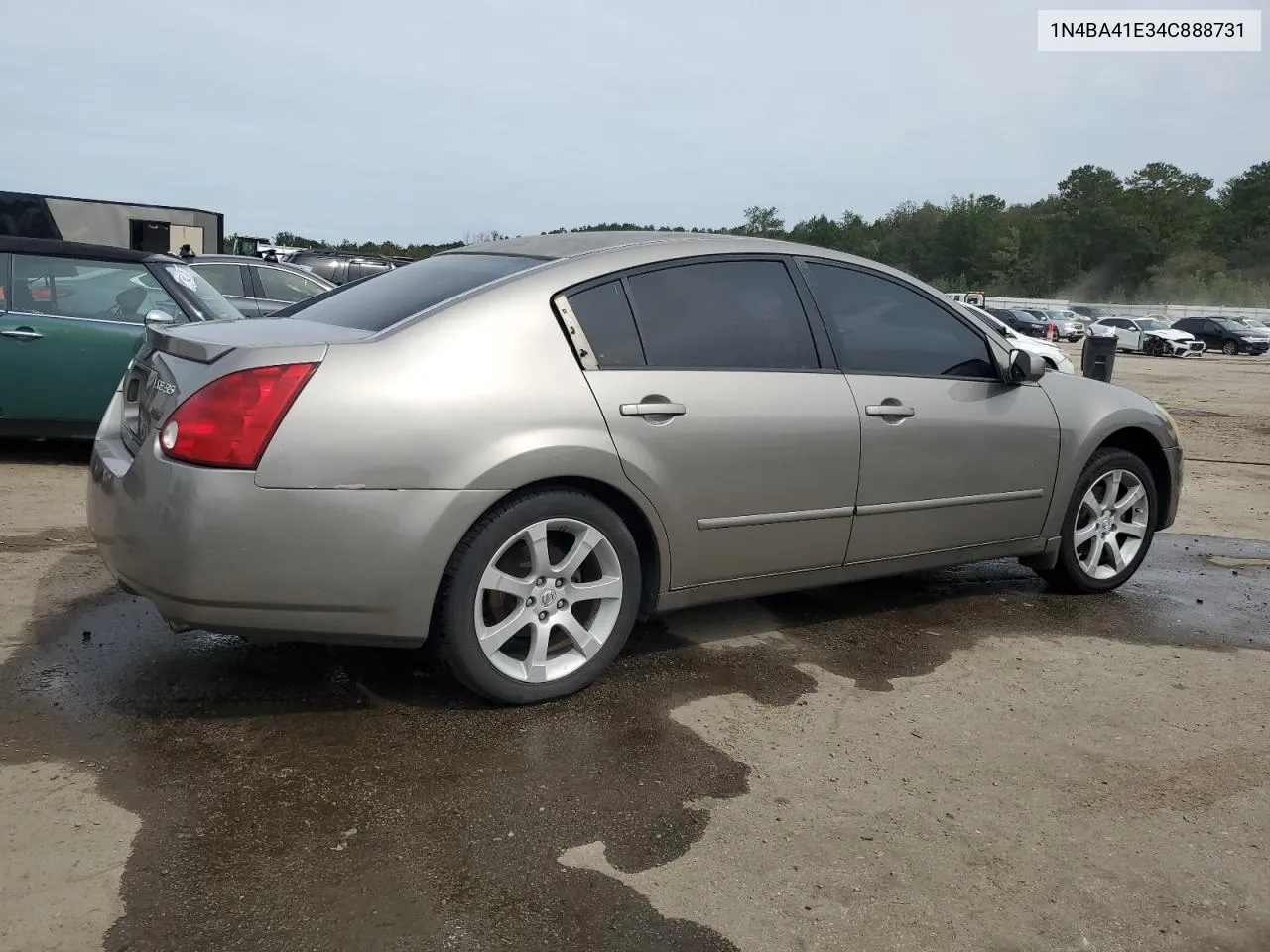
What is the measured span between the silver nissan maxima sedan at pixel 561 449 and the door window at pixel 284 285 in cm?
775

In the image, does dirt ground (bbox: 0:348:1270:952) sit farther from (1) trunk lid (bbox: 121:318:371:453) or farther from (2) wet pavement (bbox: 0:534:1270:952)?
(1) trunk lid (bbox: 121:318:371:453)

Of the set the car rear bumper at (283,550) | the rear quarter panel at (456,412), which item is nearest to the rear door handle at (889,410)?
the rear quarter panel at (456,412)

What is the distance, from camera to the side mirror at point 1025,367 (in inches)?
185

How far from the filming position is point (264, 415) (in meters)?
3.12

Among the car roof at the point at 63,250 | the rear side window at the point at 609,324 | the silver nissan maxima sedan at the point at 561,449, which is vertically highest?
the car roof at the point at 63,250

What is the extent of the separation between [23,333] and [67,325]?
27 centimetres

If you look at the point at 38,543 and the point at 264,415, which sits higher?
the point at 264,415

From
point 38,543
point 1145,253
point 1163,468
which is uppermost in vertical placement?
point 1145,253

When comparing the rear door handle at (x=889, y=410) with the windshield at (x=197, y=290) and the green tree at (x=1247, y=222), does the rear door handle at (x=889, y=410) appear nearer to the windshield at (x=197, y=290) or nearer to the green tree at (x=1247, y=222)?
the windshield at (x=197, y=290)

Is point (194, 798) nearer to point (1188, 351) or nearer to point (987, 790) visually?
point (987, 790)

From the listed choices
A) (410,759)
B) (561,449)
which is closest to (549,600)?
(561,449)

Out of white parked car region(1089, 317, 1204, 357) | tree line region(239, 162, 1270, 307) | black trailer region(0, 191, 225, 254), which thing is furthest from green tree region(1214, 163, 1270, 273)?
black trailer region(0, 191, 225, 254)

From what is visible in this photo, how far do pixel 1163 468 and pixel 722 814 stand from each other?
3.57m

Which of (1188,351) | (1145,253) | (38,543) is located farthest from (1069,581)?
(1145,253)
